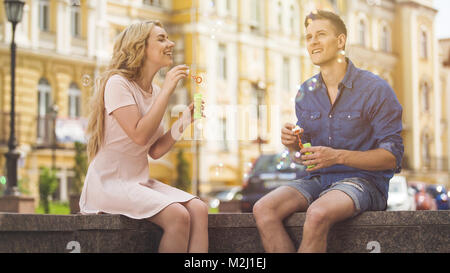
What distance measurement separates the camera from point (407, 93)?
3900 centimetres

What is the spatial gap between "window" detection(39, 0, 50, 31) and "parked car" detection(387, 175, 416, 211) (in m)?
15.8

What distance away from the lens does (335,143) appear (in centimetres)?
418

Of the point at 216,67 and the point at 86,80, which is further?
the point at 216,67

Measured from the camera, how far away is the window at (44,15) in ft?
87.1

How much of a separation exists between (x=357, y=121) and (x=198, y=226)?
1.00m

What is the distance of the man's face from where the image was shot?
13.7 ft

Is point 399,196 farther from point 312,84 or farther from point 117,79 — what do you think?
point 117,79

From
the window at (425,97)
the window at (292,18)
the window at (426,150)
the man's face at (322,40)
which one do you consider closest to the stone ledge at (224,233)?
the man's face at (322,40)

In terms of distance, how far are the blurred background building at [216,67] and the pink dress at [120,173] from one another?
52.1ft

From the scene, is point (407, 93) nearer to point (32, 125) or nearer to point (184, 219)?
point (32, 125)

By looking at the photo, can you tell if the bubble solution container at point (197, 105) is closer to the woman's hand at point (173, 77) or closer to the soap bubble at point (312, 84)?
the woman's hand at point (173, 77)

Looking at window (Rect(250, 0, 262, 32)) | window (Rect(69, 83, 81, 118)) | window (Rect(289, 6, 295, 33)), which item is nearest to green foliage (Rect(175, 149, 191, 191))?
window (Rect(69, 83, 81, 118))

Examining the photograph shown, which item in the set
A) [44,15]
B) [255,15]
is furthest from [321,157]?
[255,15]

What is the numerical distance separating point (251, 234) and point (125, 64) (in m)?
1.18
